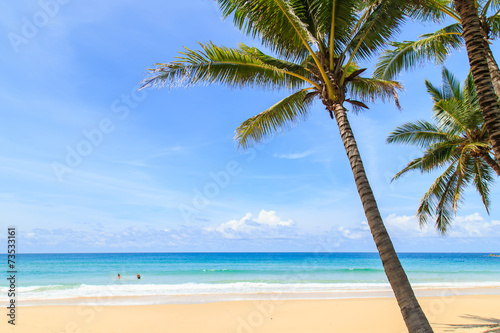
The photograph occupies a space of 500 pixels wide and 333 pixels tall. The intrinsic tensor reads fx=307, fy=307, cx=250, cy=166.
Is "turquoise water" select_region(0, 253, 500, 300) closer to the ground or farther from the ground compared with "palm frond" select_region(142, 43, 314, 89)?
closer to the ground

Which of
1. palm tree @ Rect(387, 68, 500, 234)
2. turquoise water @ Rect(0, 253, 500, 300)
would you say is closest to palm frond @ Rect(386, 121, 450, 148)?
palm tree @ Rect(387, 68, 500, 234)

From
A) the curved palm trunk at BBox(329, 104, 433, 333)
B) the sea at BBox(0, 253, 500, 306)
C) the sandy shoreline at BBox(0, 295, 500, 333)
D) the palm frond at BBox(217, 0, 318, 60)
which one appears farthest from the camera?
the sea at BBox(0, 253, 500, 306)

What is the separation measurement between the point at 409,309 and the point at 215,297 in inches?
480

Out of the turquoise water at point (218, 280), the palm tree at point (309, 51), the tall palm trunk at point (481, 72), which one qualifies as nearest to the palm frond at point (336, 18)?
the palm tree at point (309, 51)

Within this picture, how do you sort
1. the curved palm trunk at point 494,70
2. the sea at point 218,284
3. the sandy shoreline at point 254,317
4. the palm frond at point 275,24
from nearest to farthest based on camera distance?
the palm frond at point 275,24, the curved palm trunk at point 494,70, the sandy shoreline at point 254,317, the sea at point 218,284

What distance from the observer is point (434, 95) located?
10.9 m

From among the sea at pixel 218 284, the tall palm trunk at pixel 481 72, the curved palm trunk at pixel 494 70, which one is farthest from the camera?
the sea at pixel 218 284

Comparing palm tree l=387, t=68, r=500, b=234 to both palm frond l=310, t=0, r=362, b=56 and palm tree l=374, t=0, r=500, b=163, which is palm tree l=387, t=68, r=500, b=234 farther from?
palm frond l=310, t=0, r=362, b=56

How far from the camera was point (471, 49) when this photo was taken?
4.23 m

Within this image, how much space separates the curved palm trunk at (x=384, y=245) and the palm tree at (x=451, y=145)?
5.75 m

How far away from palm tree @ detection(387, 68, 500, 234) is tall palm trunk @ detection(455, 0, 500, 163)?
212 inches

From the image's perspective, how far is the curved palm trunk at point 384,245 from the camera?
358cm

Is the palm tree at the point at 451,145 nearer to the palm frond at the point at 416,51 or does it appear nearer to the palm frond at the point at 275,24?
the palm frond at the point at 416,51

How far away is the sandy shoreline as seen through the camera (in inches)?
347
